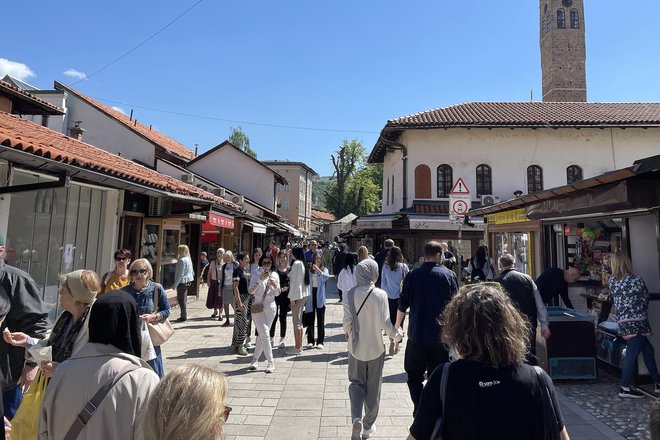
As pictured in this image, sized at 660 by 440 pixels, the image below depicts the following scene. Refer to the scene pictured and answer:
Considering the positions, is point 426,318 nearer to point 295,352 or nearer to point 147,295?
point 147,295

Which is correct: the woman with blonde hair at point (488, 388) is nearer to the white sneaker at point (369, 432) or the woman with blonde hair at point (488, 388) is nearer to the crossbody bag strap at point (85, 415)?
the crossbody bag strap at point (85, 415)

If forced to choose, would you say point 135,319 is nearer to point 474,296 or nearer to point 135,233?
point 474,296

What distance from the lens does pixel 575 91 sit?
1742 inches

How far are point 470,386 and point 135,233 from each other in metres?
9.84

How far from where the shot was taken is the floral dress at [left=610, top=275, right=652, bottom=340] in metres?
4.99

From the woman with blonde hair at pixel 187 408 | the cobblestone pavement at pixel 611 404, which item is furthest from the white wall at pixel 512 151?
the woman with blonde hair at pixel 187 408

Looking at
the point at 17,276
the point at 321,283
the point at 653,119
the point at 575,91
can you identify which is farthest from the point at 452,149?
the point at 575,91

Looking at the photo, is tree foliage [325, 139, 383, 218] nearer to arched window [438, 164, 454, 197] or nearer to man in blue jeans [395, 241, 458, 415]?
arched window [438, 164, 454, 197]

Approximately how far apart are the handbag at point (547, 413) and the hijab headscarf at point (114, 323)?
1996 millimetres

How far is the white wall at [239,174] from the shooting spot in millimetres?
25188

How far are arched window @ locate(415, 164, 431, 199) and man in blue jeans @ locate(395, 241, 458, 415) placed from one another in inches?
582

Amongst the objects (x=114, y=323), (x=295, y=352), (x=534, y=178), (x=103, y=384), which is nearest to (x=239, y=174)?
(x=534, y=178)

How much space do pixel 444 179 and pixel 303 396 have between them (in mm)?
15407

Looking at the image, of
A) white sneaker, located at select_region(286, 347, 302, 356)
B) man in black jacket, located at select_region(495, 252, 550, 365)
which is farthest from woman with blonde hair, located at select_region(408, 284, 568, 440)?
white sneaker, located at select_region(286, 347, 302, 356)
